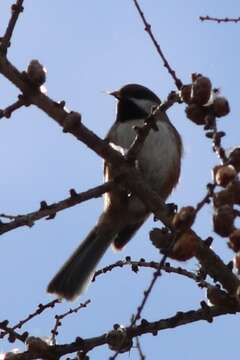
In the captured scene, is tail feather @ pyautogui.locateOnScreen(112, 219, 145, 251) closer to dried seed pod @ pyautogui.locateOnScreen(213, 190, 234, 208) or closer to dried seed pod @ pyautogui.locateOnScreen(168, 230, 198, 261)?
dried seed pod @ pyautogui.locateOnScreen(168, 230, 198, 261)

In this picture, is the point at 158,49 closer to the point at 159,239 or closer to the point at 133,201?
the point at 159,239

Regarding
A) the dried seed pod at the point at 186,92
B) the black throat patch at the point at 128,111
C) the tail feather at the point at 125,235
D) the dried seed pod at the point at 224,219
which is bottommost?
the dried seed pod at the point at 224,219

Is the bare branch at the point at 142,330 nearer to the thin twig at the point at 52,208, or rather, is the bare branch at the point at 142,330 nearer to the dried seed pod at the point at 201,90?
the thin twig at the point at 52,208

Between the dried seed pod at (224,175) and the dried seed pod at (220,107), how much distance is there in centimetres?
31

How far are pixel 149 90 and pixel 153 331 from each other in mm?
3396

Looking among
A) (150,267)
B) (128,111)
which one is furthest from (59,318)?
(128,111)

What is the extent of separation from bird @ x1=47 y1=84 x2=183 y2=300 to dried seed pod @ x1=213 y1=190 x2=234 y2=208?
230 centimetres

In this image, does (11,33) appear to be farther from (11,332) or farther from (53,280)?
(53,280)

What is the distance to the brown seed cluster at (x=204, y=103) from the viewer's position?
77.5 inches

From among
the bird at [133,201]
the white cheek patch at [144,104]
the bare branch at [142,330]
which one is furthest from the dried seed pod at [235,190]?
the white cheek patch at [144,104]

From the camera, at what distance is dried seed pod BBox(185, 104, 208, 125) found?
78.8 inches

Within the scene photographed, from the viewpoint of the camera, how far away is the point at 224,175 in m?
1.66

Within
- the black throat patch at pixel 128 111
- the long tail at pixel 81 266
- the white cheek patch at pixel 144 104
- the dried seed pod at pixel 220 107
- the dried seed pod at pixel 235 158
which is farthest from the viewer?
the white cheek patch at pixel 144 104

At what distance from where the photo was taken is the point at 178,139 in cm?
479
